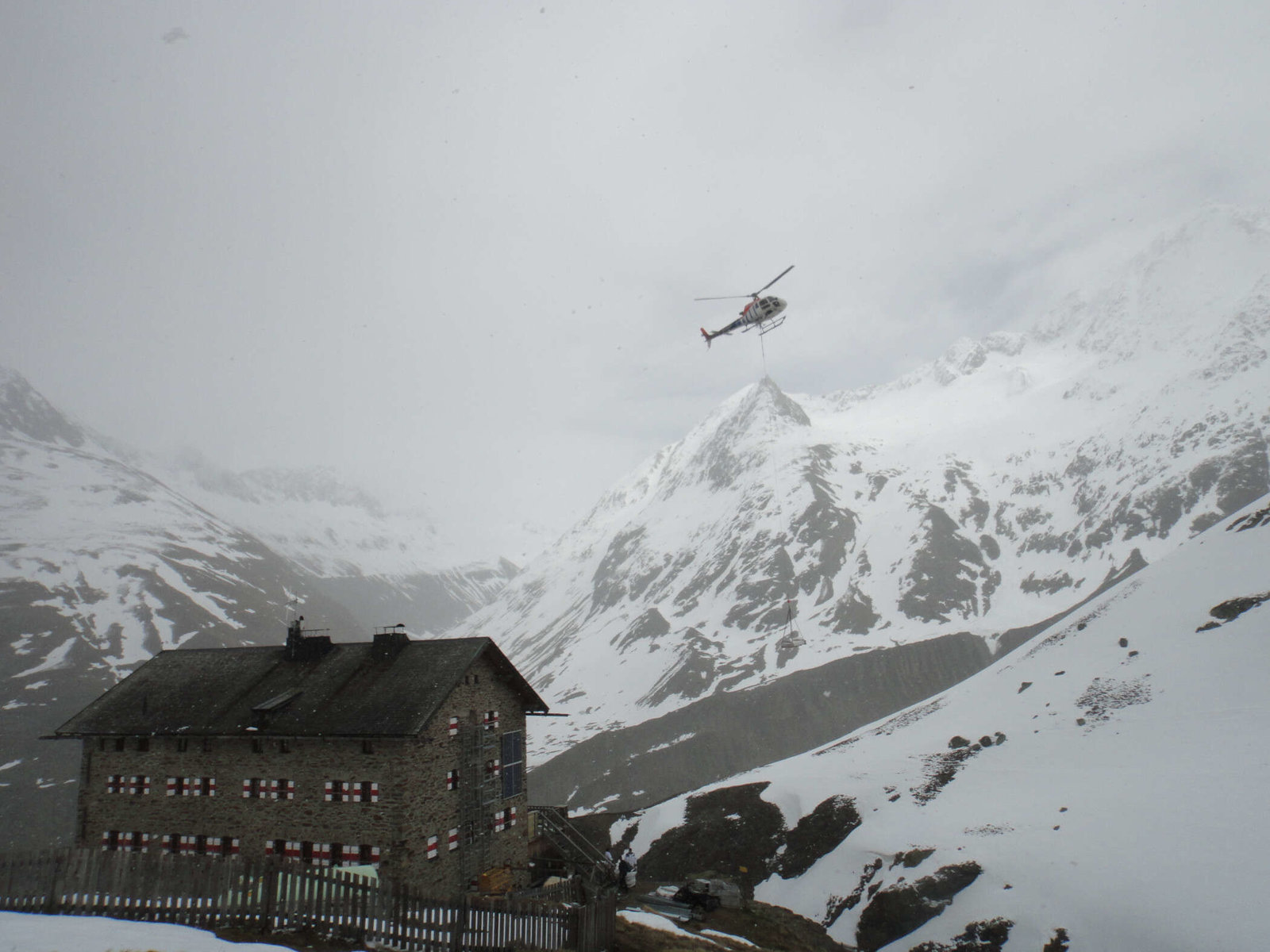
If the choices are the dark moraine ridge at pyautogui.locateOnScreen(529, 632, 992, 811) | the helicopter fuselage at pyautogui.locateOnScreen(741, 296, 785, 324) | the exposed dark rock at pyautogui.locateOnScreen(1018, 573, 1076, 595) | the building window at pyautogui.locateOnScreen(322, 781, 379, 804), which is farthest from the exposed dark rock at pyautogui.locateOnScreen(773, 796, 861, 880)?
the exposed dark rock at pyautogui.locateOnScreen(1018, 573, 1076, 595)

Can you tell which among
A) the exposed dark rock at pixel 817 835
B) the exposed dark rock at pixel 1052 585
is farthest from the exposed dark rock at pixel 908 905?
the exposed dark rock at pixel 1052 585

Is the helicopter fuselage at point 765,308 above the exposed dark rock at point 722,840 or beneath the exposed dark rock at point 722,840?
above

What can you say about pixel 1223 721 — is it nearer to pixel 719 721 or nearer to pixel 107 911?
pixel 107 911

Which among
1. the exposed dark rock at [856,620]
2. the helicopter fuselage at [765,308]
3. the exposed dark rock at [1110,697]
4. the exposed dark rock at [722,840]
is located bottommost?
the exposed dark rock at [722,840]

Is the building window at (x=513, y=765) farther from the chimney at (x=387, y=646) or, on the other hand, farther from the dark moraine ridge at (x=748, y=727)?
the dark moraine ridge at (x=748, y=727)

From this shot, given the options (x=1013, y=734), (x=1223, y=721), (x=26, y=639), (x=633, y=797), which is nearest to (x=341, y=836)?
(x=1013, y=734)

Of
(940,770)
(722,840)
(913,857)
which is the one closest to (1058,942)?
(913,857)
